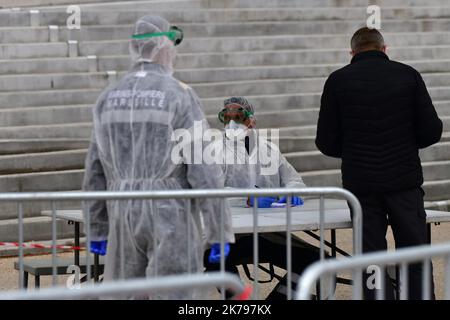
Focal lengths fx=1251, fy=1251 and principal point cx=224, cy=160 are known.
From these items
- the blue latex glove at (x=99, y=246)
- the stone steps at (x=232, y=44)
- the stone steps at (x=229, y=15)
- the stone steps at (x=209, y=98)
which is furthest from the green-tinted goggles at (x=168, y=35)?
the stone steps at (x=229, y=15)

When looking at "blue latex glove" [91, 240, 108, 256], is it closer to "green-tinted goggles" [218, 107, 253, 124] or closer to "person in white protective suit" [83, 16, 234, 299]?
"person in white protective suit" [83, 16, 234, 299]

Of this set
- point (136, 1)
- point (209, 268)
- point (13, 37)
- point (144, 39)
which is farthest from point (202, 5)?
point (144, 39)

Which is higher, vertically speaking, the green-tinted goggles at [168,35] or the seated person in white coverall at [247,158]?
the green-tinted goggles at [168,35]

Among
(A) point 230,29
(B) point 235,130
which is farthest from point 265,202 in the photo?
(A) point 230,29

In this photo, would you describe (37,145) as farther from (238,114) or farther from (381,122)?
(381,122)

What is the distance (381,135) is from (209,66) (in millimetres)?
8673

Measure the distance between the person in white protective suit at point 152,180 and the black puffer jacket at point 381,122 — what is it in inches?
57.3

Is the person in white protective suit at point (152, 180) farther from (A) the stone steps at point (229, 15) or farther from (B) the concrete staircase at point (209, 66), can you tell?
(A) the stone steps at point (229, 15)

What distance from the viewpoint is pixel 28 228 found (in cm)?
1177

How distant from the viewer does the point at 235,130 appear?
8.84 meters

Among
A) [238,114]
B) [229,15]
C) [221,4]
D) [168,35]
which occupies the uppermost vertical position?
[221,4]

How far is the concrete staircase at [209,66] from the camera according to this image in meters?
13.1

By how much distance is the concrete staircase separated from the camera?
13.1m

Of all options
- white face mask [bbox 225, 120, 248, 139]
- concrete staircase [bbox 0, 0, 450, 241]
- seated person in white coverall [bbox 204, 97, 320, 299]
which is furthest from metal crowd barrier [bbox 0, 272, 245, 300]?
concrete staircase [bbox 0, 0, 450, 241]
